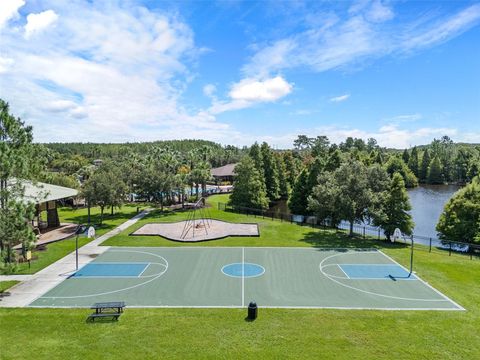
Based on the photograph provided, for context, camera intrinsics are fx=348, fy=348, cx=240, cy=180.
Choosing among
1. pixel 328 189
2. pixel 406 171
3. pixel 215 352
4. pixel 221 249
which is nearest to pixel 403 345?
pixel 215 352

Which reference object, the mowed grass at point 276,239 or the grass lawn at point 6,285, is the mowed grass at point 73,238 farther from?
the mowed grass at point 276,239

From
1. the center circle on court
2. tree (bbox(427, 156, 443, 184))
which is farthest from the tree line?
tree (bbox(427, 156, 443, 184))

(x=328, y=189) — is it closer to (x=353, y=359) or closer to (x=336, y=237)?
(x=336, y=237)

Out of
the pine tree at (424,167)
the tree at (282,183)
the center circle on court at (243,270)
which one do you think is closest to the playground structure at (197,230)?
the center circle on court at (243,270)

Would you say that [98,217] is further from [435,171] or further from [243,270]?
[435,171]

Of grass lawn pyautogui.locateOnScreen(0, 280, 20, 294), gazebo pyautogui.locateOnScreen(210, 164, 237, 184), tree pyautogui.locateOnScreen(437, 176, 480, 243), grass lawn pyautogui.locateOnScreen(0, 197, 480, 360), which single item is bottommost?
grass lawn pyautogui.locateOnScreen(0, 197, 480, 360)

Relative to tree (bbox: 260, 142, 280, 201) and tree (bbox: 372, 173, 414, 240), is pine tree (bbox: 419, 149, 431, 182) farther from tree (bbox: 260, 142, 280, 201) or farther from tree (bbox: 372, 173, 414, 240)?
tree (bbox: 372, 173, 414, 240)

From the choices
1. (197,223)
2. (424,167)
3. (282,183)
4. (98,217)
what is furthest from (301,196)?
(424,167)
